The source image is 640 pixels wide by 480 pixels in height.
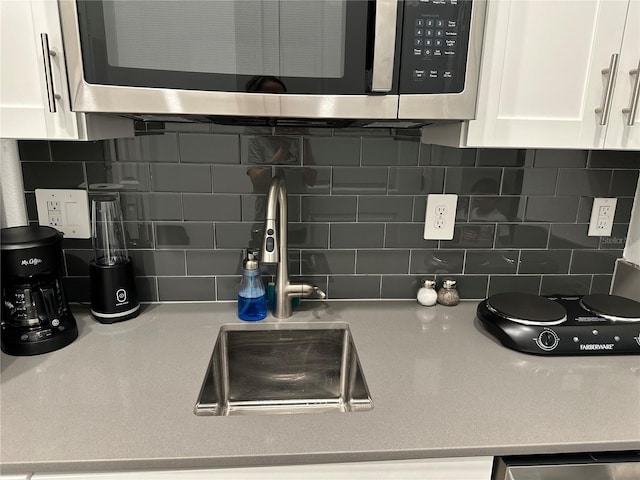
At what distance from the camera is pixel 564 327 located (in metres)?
1.05

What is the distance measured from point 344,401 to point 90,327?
0.67 m

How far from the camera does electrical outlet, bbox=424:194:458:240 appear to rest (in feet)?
4.14

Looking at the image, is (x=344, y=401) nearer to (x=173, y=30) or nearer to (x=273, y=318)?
(x=273, y=318)

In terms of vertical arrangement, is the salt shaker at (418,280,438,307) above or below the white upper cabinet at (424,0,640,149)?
below

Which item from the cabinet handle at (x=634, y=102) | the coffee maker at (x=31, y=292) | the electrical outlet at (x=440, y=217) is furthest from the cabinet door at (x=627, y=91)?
the coffee maker at (x=31, y=292)

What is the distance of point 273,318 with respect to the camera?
47.3 inches

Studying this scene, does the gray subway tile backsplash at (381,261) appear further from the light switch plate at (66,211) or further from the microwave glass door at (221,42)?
the light switch plate at (66,211)

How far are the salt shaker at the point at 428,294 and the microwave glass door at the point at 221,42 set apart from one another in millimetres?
689

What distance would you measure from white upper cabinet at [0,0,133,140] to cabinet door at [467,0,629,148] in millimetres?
812

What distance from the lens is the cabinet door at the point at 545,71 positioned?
2.93 ft

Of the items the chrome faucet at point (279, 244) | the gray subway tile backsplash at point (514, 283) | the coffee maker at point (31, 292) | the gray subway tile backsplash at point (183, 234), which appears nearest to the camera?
the coffee maker at point (31, 292)

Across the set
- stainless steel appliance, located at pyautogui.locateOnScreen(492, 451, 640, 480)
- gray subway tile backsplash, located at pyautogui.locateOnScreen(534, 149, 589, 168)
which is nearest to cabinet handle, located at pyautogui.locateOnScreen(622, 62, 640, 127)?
gray subway tile backsplash, located at pyautogui.locateOnScreen(534, 149, 589, 168)

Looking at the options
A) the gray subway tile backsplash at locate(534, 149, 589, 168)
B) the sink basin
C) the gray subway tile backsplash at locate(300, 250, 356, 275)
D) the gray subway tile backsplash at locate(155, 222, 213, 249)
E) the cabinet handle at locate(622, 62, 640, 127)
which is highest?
the cabinet handle at locate(622, 62, 640, 127)

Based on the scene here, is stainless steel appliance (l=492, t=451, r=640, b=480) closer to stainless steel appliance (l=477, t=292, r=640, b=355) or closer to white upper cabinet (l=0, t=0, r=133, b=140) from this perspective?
stainless steel appliance (l=477, t=292, r=640, b=355)
